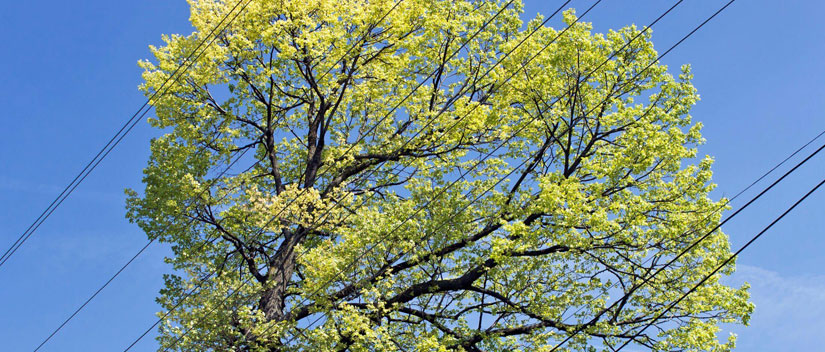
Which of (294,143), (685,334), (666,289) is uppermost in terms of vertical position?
(294,143)

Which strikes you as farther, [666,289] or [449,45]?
[449,45]

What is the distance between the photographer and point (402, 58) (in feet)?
54.1

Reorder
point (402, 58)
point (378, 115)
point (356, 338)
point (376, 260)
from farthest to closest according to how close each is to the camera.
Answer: point (378, 115) → point (402, 58) → point (376, 260) → point (356, 338)

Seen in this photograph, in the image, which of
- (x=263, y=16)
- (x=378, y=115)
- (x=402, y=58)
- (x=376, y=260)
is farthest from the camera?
(x=378, y=115)

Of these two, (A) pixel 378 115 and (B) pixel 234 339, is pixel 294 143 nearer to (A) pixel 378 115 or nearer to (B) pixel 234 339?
(A) pixel 378 115

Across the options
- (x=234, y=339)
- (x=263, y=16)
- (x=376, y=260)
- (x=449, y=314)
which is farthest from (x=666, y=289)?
(x=263, y=16)

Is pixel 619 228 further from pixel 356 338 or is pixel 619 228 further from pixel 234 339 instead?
pixel 234 339

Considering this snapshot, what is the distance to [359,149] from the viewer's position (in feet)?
55.7

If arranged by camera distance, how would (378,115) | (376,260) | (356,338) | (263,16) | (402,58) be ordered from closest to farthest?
(356,338)
(376,260)
(263,16)
(402,58)
(378,115)

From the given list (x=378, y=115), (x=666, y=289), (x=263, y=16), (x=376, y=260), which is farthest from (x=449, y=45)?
(x=666, y=289)

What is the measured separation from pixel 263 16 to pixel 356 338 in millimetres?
6588

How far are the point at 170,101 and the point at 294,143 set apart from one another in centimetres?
346

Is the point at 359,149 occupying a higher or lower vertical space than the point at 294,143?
lower

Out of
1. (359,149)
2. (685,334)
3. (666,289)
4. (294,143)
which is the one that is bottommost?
(685,334)
